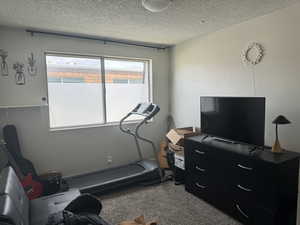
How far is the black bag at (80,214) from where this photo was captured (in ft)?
5.35

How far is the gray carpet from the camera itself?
2.37m

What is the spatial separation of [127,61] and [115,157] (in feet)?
6.18

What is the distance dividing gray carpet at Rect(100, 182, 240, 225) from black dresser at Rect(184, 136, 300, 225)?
0.52ft

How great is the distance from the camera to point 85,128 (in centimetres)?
352

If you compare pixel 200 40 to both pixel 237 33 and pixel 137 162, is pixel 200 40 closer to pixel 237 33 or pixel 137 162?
pixel 237 33

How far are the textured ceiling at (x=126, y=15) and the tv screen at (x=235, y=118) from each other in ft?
3.45

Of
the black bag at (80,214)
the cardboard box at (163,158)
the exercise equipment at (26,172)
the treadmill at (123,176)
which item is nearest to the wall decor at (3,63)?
the exercise equipment at (26,172)

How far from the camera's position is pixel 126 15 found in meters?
2.46

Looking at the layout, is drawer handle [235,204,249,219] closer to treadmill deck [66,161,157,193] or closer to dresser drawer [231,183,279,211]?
dresser drawer [231,183,279,211]

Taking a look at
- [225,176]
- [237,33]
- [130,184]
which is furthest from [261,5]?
[130,184]

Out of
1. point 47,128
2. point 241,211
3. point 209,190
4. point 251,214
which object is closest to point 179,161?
point 209,190

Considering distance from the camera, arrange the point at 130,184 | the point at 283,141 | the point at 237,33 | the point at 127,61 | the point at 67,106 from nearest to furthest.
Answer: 1. the point at 283,141
2. the point at 237,33
3. the point at 130,184
4. the point at 67,106
5. the point at 127,61

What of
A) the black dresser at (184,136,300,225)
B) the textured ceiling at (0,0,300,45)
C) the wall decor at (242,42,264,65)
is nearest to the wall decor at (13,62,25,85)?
the textured ceiling at (0,0,300,45)

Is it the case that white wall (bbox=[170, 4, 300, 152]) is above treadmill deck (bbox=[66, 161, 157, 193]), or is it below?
above
